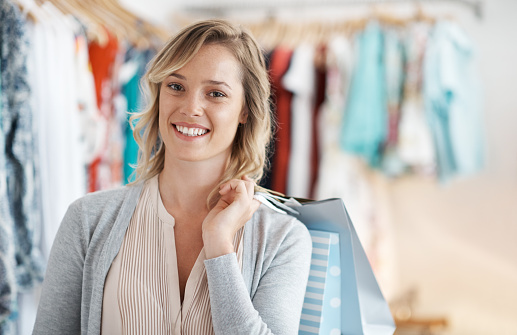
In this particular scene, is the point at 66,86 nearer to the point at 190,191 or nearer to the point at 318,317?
the point at 190,191

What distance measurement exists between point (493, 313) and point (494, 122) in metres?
1.02

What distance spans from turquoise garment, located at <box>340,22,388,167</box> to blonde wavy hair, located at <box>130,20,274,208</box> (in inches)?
49.2

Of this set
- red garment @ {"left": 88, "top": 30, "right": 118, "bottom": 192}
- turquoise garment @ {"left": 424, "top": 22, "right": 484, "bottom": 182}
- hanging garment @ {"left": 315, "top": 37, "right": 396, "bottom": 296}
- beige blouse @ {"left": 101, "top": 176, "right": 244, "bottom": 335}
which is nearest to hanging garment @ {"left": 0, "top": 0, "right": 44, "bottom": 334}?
red garment @ {"left": 88, "top": 30, "right": 118, "bottom": 192}

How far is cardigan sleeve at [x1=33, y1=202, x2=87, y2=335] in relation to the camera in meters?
1.06

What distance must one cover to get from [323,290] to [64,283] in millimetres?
570

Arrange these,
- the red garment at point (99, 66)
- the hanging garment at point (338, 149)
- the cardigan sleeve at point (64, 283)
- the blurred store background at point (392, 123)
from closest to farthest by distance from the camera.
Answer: the cardigan sleeve at point (64, 283)
the red garment at point (99, 66)
the blurred store background at point (392, 123)
the hanging garment at point (338, 149)

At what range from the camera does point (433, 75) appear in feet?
7.98

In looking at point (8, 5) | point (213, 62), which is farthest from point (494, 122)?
point (8, 5)

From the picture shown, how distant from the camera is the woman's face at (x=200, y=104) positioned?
1092 mm

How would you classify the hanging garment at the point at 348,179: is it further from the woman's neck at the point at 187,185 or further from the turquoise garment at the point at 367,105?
the woman's neck at the point at 187,185

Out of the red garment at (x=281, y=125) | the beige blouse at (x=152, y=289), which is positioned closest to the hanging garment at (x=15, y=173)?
the beige blouse at (x=152, y=289)

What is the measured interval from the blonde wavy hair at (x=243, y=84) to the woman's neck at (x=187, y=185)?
0.03m

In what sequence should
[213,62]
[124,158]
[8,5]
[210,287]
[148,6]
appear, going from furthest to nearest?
[148,6], [124,158], [8,5], [213,62], [210,287]

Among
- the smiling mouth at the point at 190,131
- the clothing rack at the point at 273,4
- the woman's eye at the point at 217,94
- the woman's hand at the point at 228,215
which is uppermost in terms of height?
the clothing rack at the point at 273,4
